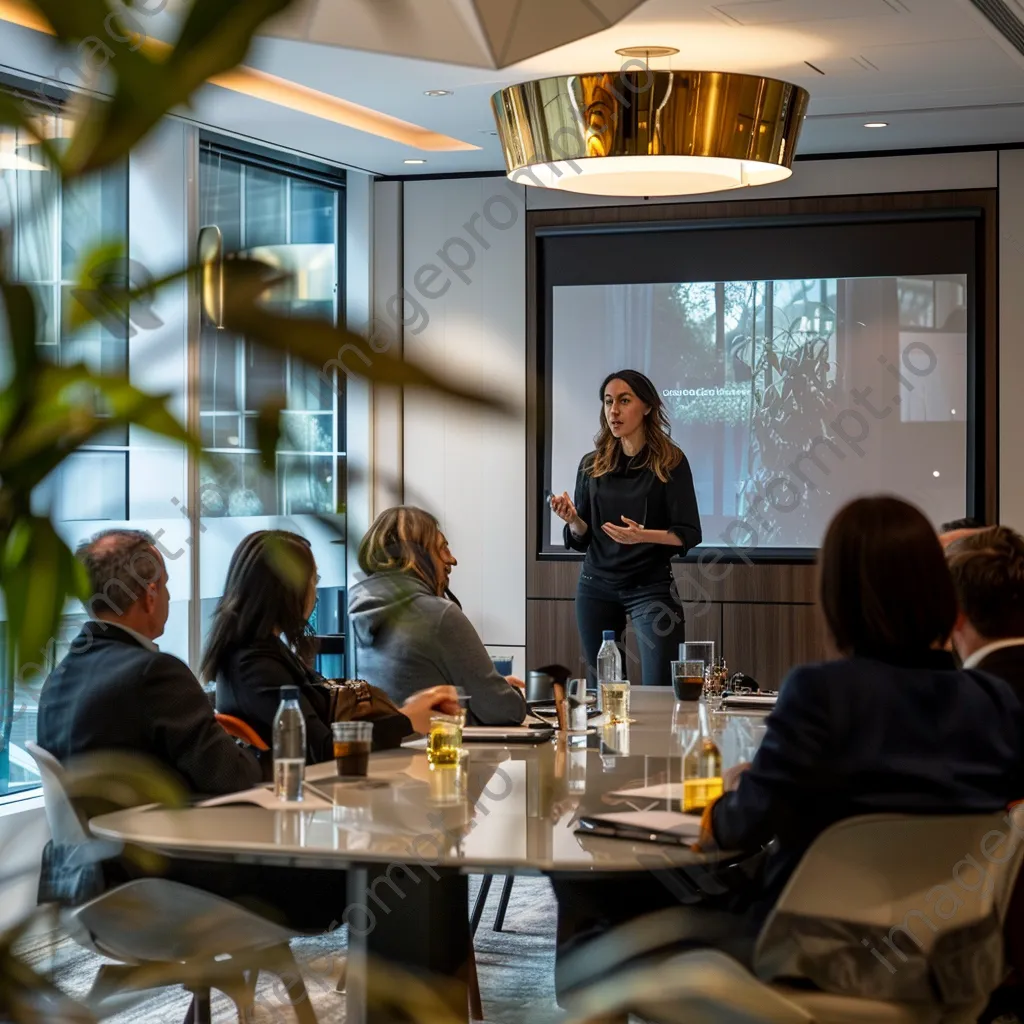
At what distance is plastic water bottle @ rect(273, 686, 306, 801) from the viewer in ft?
8.91

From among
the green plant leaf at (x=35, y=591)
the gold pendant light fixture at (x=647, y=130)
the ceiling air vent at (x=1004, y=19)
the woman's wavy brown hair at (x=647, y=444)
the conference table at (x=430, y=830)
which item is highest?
the ceiling air vent at (x=1004, y=19)

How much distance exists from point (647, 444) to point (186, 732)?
3.51 meters

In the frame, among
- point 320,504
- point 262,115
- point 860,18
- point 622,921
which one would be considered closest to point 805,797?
point 622,921

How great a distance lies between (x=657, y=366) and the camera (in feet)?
23.0

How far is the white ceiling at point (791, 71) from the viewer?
468 centimetres

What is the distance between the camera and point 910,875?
Result: 214cm

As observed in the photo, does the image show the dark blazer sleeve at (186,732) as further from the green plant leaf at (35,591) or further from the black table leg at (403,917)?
the green plant leaf at (35,591)

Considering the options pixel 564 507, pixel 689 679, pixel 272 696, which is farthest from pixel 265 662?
pixel 564 507

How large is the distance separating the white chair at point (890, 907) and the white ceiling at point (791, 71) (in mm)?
2881

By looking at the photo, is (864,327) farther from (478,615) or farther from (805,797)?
(805,797)

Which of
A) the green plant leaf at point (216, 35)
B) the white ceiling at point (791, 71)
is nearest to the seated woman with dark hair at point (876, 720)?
the green plant leaf at point (216, 35)

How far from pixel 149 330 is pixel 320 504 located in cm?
6

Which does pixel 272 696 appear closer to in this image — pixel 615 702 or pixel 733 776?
pixel 615 702

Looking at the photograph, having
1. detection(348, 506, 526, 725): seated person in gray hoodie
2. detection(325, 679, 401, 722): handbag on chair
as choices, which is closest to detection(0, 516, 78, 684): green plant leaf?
detection(325, 679, 401, 722): handbag on chair
